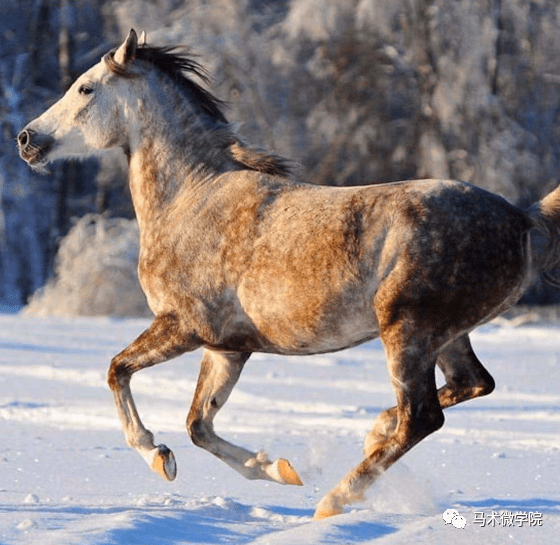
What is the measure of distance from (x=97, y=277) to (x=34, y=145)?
1288cm

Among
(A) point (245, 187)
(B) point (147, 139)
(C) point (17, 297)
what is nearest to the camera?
(A) point (245, 187)

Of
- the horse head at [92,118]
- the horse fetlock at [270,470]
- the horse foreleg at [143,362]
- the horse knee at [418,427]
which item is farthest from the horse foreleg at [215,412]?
the horse head at [92,118]

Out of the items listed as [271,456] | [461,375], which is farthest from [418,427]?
[271,456]

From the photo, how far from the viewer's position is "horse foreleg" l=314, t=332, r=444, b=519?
4.91 m

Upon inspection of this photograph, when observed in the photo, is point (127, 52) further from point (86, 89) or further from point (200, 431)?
point (200, 431)

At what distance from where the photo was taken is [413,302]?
15.9 feet

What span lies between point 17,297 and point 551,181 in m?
12.0

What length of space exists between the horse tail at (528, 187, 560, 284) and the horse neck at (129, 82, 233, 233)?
1530 mm

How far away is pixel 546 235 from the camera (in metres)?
5.08

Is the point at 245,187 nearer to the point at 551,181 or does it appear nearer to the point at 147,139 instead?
the point at 147,139

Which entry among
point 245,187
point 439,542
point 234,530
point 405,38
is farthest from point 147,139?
point 405,38

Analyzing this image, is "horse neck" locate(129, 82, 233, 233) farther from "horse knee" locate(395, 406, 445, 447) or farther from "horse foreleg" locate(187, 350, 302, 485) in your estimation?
"horse knee" locate(395, 406, 445, 447)

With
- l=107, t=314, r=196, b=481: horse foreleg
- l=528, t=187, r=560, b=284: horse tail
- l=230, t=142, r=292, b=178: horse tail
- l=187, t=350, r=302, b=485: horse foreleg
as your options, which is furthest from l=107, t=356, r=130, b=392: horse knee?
l=528, t=187, r=560, b=284: horse tail

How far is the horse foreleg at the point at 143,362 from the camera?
5.34 metres
